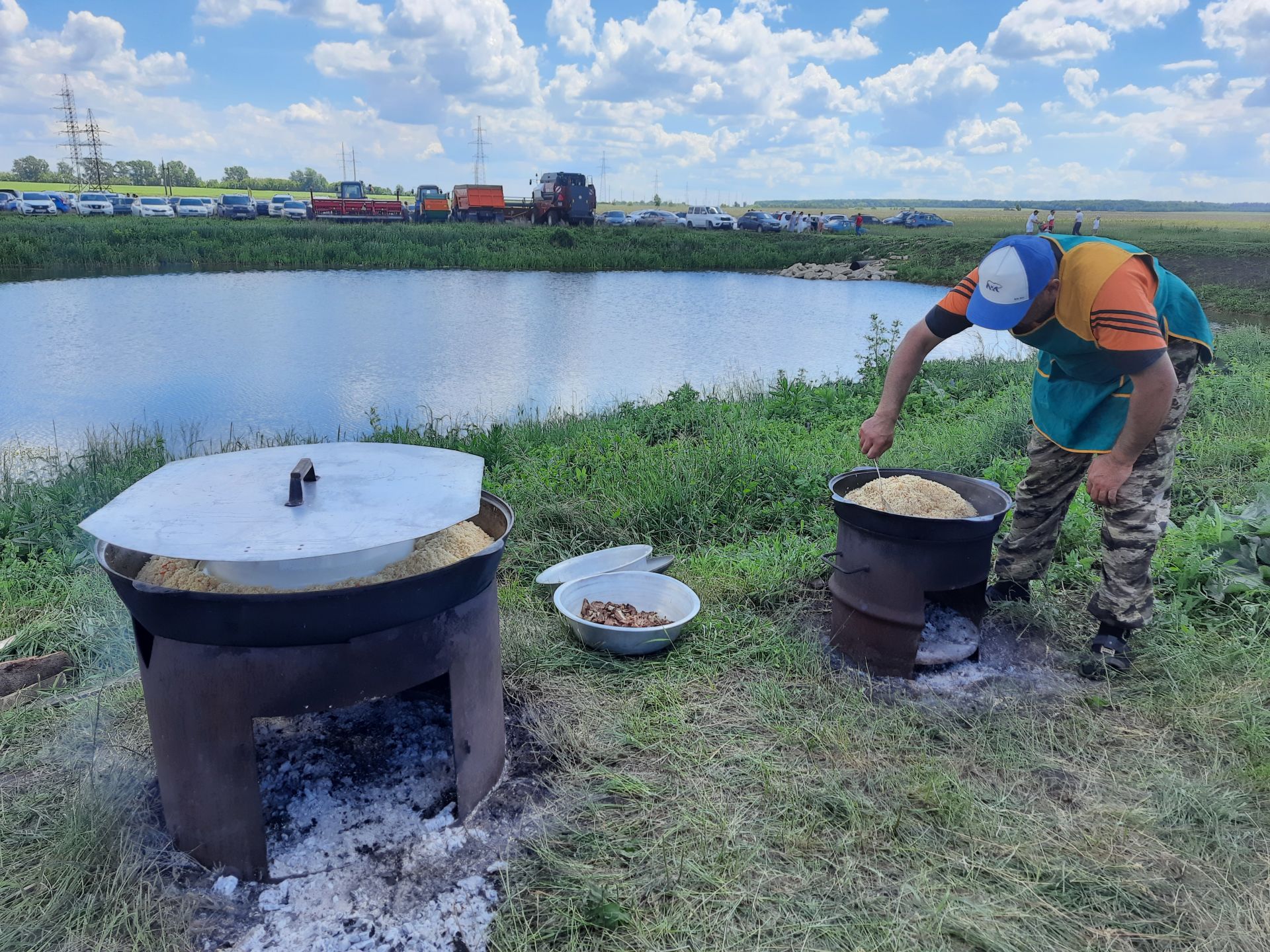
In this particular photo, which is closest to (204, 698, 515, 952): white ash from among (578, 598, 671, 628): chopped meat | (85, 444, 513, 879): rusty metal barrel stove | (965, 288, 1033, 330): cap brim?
(85, 444, 513, 879): rusty metal barrel stove

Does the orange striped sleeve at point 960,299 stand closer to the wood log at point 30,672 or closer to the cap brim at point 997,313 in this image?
the cap brim at point 997,313

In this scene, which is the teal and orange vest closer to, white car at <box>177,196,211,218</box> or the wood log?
the wood log

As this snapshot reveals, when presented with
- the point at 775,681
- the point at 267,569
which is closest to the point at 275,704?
the point at 267,569

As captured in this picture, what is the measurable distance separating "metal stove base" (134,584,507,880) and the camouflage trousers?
2447 mm

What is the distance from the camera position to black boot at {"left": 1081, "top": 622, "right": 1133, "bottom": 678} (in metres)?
3.02

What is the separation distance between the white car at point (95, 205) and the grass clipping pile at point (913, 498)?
42044mm

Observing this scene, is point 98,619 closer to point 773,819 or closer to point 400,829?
point 400,829

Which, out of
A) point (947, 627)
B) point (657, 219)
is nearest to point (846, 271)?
point (657, 219)

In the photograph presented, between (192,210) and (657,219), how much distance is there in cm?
2278

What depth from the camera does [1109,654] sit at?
9.98 feet

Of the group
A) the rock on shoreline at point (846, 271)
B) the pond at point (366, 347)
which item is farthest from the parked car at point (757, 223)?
the pond at point (366, 347)

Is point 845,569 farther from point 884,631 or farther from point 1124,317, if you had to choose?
point 1124,317

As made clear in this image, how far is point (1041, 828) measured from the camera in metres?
2.23

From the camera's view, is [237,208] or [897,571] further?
[237,208]
